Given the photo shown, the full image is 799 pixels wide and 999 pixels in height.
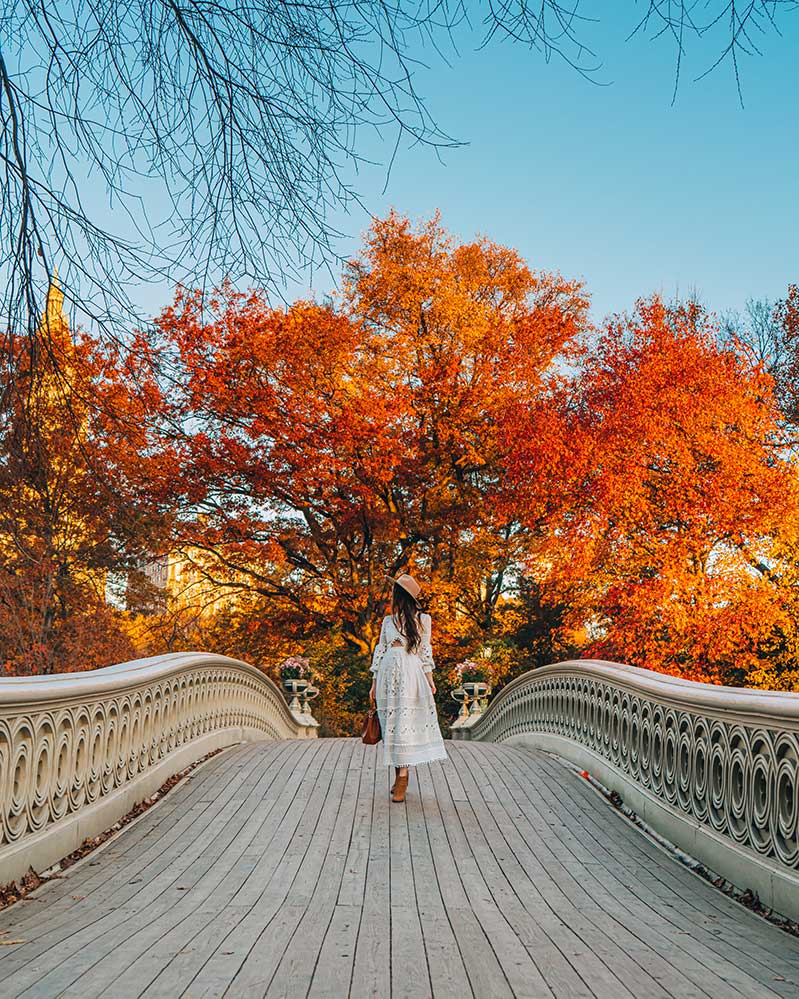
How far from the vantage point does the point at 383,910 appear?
421 cm

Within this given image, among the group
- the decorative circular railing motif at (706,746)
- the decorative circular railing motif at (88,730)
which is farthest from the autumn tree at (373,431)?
the decorative circular railing motif at (706,746)

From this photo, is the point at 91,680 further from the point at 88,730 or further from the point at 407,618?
the point at 407,618

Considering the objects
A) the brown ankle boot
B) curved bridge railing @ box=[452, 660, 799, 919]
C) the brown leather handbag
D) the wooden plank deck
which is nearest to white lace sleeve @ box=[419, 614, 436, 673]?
the brown leather handbag

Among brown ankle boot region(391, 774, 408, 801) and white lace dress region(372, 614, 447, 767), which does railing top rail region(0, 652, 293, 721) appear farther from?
brown ankle boot region(391, 774, 408, 801)

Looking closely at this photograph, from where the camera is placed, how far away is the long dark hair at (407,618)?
7.34 m

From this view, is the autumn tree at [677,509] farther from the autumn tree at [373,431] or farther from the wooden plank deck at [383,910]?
the wooden plank deck at [383,910]

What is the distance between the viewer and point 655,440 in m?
18.3

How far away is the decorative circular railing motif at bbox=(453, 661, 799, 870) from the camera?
14.6ft

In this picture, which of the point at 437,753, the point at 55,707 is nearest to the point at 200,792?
the point at 437,753

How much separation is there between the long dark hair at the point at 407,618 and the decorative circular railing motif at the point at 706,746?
1.75 metres

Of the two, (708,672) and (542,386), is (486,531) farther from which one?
(708,672)

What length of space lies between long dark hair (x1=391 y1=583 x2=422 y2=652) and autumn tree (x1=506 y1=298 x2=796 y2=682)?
10.6 meters

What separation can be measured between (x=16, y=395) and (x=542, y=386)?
21.0 m

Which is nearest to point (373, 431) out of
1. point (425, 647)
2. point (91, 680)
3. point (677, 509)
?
point (677, 509)
